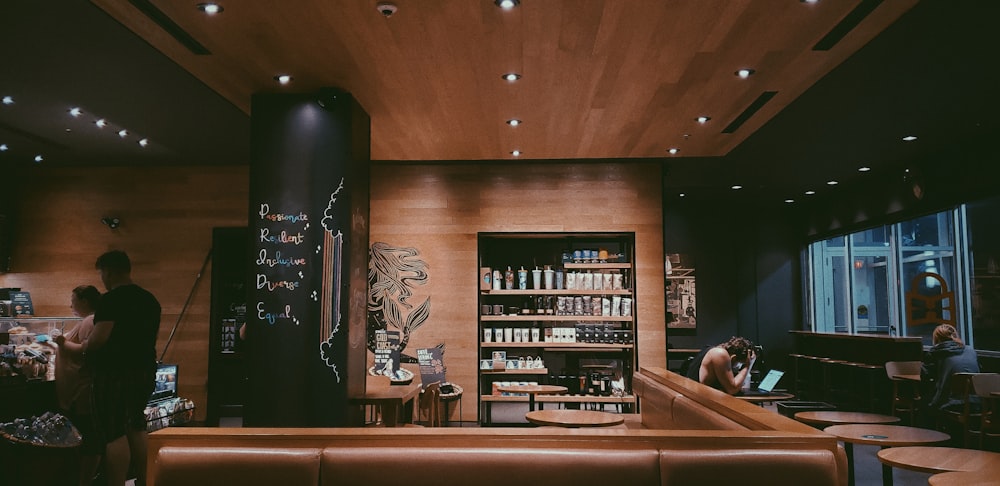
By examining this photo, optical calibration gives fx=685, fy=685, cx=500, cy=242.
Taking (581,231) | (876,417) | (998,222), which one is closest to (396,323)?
(581,231)

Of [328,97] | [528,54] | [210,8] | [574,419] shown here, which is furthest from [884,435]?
[210,8]

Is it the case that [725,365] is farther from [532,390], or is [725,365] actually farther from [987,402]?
[987,402]

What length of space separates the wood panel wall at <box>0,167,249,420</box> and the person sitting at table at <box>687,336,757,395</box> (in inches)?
241

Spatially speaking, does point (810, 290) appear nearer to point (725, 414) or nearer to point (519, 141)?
point (519, 141)

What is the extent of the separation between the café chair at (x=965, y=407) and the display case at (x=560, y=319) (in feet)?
10.7

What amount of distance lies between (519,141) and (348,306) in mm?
2788

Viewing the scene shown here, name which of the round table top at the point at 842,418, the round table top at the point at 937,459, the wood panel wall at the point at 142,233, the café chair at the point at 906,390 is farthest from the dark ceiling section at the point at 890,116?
the wood panel wall at the point at 142,233

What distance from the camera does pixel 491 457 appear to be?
2.56 meters

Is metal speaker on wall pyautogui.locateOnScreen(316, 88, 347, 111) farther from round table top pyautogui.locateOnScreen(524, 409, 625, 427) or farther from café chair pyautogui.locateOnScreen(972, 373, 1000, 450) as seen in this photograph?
café chair pyautogui.locateOnScreen(972, 373, 1000, 450)

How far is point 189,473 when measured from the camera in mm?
2637

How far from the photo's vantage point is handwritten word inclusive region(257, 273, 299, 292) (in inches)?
206

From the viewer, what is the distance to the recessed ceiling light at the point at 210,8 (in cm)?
400

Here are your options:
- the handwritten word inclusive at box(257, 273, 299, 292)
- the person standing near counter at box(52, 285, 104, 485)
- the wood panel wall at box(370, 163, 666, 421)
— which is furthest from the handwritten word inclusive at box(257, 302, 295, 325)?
the wood panel wall at box(370, 163, 666, 421)

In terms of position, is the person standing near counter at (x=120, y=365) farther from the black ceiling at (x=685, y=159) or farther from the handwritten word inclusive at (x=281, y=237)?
the black ceiling at (x=685, y=159)
